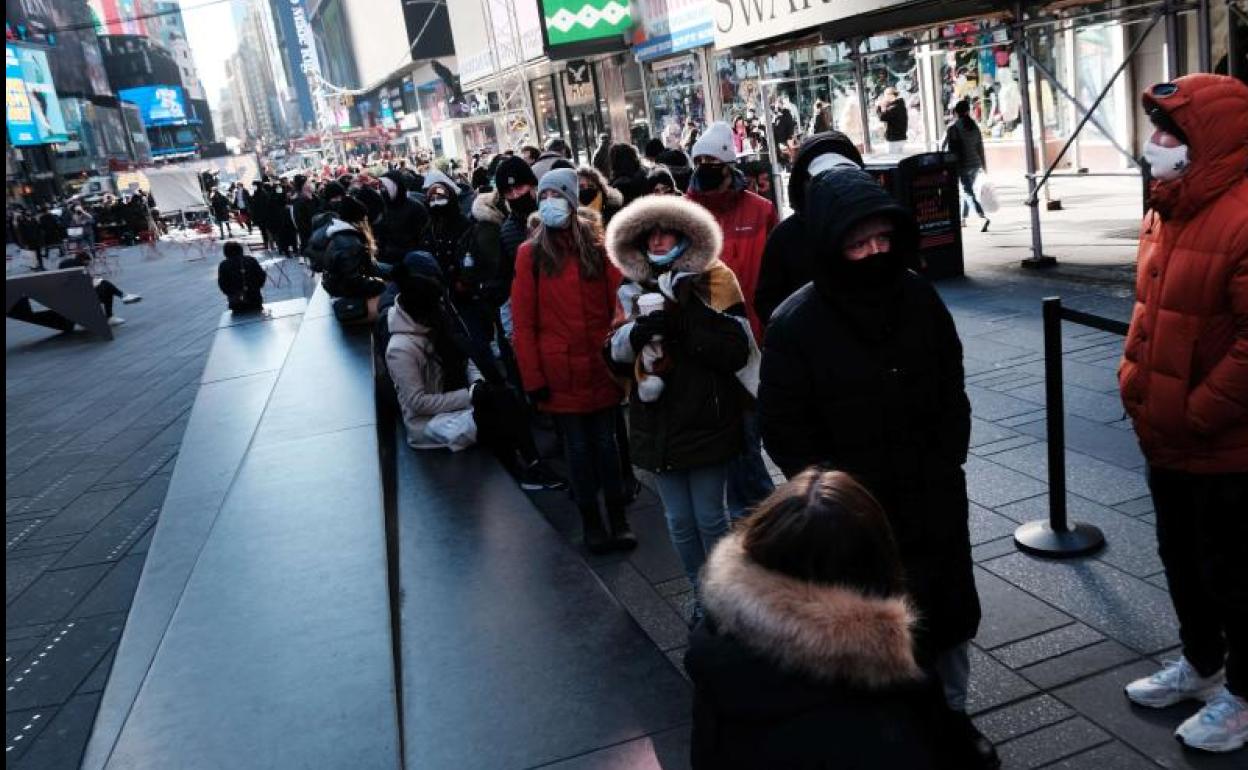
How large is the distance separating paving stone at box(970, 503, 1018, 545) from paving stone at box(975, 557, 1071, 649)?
48cm

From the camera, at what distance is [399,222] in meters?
9.42

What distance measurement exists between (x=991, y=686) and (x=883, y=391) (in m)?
1.52

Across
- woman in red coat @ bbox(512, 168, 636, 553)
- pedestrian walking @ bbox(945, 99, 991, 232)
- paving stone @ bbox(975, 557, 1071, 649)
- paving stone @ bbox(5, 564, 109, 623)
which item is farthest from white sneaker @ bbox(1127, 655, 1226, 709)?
pedestrian walking @ bbox(945, 99, 991, 232)

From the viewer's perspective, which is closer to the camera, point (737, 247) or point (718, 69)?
point (737, 247)

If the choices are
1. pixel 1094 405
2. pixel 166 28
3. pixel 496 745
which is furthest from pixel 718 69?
pixel 166 28

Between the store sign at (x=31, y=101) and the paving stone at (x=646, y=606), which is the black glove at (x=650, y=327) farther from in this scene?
the store sign at (x=31, y=101)

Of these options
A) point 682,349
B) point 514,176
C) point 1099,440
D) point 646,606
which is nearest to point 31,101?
point 514,176

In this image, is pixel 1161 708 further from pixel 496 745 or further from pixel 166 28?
pixel 166 28

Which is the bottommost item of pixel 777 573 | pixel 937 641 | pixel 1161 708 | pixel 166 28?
pixel 1161 708

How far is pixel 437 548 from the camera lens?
16.6 ft

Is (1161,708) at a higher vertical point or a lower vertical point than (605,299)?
lower

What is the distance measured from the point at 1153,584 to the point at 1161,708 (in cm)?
93

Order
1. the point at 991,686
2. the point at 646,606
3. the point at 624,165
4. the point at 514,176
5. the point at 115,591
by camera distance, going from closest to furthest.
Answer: the point at 991,686, the point at 646,606, the point at 115,591, the point at 514,176, the point at 624,165

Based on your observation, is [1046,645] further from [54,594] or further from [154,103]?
[154,103]
